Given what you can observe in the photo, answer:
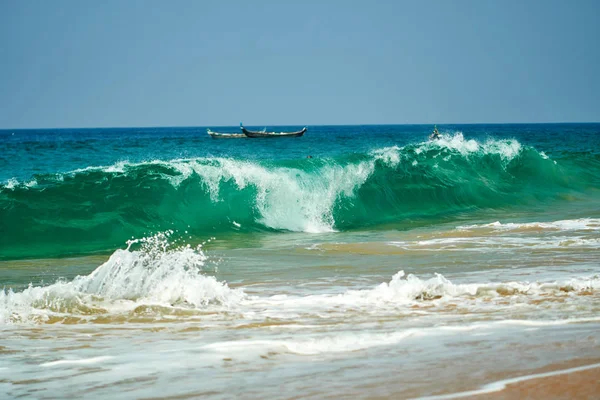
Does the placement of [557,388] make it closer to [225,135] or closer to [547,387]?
[547,387]

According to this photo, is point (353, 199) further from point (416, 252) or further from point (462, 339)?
point (462, 339)

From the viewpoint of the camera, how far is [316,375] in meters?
4.43

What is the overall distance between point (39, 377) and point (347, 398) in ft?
A: 6.47

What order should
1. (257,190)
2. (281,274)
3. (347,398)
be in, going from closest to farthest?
(347,398) < (281,274) < (257,190)

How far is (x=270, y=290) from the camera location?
777 cm

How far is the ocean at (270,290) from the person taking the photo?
4.52 metres

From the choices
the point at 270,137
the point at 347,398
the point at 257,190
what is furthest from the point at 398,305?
the point at 270,137

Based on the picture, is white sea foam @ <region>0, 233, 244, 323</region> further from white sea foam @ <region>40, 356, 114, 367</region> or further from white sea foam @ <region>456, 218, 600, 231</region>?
white sea foam @ <region>456, 218, 600, 231</region>

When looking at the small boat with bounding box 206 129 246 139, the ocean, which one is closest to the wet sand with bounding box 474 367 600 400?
the ocean

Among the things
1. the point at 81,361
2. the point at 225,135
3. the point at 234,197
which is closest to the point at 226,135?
the point at 225,135

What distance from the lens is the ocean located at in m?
4.52

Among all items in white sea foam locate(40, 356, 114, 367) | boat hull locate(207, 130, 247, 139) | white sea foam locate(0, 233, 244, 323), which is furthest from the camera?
boat hull locate(207, 130, 247, 139)

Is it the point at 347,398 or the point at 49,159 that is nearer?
the point at 347,398

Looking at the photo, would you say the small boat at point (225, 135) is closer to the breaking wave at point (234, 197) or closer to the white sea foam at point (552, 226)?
the breaking wave at point (234, 197)
